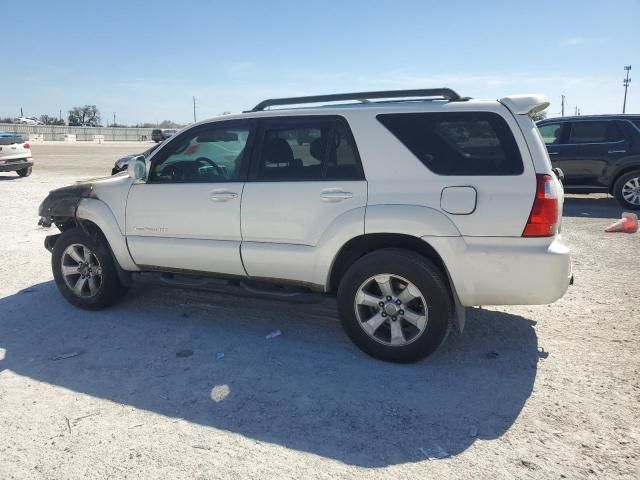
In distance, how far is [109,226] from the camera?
469 centimetres

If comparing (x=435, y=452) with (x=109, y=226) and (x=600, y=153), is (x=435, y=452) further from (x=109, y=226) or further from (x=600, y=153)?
(x=600, y=153)

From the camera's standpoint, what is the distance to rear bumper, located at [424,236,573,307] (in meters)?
3.37

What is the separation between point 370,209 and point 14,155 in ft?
53.3

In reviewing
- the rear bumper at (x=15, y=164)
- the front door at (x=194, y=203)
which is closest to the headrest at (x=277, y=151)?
the front door at (x=194, y=203)

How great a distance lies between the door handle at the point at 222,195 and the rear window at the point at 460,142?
4.41 ft

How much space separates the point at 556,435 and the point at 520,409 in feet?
0.97

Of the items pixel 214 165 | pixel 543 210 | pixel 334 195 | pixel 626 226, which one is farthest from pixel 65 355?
pixel 626 226

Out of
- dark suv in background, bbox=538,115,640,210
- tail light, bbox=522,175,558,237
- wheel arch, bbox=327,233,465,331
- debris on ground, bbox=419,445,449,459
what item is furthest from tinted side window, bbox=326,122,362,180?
dark suv in background, bbox=538,115,640,210

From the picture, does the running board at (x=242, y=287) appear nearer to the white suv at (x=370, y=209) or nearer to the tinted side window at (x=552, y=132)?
the white suv at (x=370, y=209)

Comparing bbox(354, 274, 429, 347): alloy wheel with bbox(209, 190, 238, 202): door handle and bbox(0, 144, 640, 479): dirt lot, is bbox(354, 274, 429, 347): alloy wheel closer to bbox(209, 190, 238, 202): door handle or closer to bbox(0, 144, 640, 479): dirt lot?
bbox(0, 144, 640, 479): dirt lot

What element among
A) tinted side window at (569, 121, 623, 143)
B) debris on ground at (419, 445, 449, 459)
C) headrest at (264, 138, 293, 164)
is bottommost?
debris on ground at (419, 445, 449, 459)

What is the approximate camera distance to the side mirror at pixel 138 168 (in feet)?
14.5

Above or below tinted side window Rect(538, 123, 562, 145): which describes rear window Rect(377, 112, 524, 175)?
below

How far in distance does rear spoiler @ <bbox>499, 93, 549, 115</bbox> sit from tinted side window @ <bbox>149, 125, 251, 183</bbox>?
200cm
